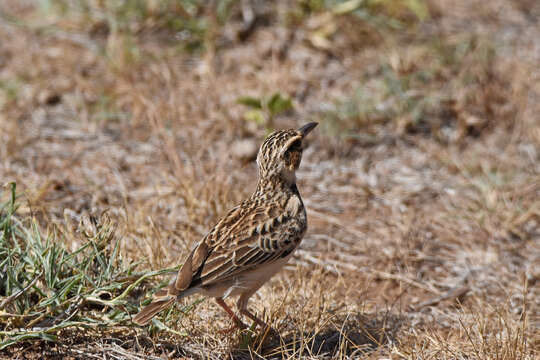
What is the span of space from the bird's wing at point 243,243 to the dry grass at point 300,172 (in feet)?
1.03

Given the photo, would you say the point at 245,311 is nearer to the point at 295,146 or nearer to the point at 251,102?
the point at 295,146

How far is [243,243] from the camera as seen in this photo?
4473 mm

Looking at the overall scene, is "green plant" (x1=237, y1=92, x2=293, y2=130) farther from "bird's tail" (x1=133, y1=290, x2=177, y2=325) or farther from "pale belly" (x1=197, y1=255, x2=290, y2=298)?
"bird's tail" (x1=133, y1=290, x2=177, y2=325)

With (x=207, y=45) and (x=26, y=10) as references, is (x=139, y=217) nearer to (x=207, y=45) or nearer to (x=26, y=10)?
(x=207, y=45)

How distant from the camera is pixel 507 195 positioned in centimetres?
684

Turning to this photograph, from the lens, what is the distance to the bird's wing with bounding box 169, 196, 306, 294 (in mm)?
4328

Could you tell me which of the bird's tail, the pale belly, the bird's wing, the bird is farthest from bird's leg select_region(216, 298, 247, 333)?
the bird's tail

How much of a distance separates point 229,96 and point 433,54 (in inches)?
105

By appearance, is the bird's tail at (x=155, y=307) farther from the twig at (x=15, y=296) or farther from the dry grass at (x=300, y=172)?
the twig at (x=15, y=296)

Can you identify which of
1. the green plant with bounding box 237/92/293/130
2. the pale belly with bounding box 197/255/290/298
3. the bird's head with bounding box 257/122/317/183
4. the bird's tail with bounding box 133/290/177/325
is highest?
the bird's head with bounding box 257/122/317/183

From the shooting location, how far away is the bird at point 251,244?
430cm

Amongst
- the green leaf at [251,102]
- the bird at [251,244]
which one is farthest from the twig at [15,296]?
the green leaf at [251,102]

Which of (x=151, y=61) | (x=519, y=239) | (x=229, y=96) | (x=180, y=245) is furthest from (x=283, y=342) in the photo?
(x=151, y=61)

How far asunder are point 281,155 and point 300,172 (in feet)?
8.92
